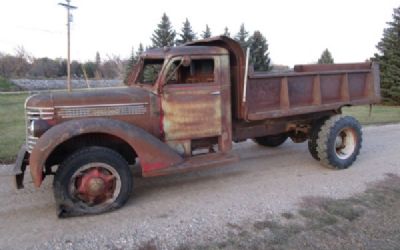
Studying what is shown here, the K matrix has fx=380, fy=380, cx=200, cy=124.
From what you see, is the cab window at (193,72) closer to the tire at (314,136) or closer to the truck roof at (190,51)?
the truck roof at (190,51)

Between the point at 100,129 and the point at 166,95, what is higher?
the point at 166,95

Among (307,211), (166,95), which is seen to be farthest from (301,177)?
(166,95)

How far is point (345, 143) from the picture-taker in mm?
7109

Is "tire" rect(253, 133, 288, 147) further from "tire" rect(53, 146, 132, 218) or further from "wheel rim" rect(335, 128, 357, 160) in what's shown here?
"tire" rect(53, 146, 132, 218)

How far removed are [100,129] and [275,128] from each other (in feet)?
10.9

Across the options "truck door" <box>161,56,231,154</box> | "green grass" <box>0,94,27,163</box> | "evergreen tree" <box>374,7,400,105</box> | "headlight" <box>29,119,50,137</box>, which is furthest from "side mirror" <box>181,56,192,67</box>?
"evergreen tree" <box>374,7,400,105</box>

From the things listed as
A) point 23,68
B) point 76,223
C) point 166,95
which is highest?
point 23,68

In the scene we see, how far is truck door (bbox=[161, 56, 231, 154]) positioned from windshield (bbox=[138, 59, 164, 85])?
29cm

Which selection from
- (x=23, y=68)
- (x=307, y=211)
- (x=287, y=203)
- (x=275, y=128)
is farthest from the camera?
(x=23, y=68)

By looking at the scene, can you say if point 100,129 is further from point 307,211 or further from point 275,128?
point 275,128

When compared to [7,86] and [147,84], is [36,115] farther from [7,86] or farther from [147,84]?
[7,86]

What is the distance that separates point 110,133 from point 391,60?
21.4m

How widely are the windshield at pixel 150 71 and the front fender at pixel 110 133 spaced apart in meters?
1.02

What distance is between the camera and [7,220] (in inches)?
181
